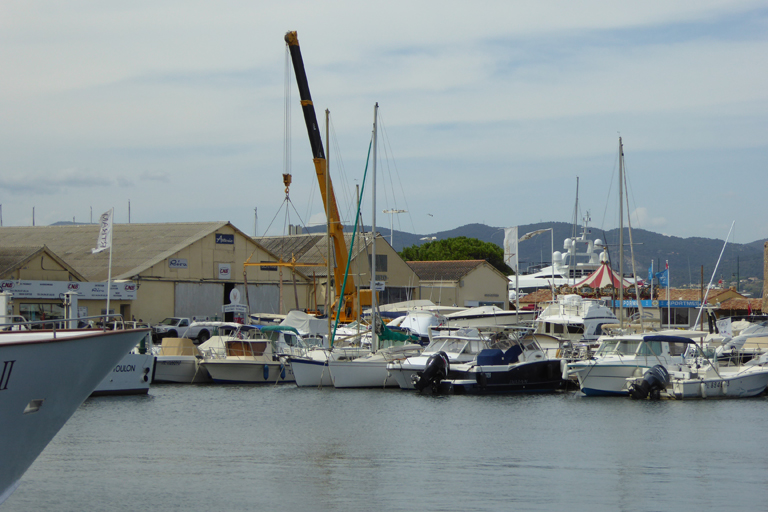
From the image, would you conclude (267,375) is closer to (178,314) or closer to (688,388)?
(688,388)

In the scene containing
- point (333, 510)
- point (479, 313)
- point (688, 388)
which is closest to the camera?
point (333, 510)

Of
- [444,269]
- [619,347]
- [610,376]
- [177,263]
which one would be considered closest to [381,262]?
[444,269]

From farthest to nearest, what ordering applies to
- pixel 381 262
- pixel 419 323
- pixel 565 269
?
pixel 565 269 < pixel 381 262 < pixel 419 323

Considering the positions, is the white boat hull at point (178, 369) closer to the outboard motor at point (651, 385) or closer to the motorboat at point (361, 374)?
the motorboat at point (361, 374)

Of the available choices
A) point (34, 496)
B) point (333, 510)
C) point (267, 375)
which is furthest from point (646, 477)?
point (267, 375)

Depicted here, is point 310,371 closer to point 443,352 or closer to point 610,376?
point 443,352

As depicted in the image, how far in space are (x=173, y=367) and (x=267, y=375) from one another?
3.89 m

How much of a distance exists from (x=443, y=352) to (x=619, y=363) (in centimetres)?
649

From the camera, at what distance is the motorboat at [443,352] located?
33.0 meters

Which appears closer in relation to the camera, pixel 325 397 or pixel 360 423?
pixel 360 423

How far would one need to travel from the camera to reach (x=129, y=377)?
1215 inches

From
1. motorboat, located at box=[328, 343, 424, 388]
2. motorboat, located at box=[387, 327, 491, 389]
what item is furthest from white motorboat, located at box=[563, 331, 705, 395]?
motorboat, located at box=[328, 343, 424, 388]

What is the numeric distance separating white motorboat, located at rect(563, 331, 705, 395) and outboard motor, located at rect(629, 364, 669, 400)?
57 cm

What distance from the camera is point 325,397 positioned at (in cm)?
3175
